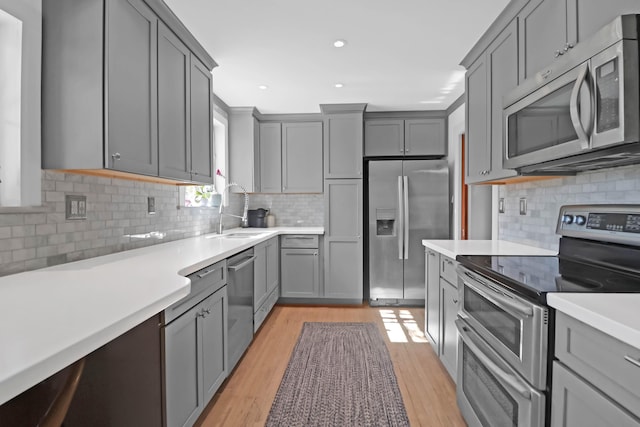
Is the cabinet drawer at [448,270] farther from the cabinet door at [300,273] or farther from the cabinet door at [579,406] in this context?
the cabinet door at [300,273]

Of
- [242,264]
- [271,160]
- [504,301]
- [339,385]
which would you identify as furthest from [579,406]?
[271,160]

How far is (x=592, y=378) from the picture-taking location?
2.96 feet

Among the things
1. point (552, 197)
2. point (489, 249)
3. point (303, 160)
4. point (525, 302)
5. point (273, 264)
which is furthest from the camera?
point (303, 160)

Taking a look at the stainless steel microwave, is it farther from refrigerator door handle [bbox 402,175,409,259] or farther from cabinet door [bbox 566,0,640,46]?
refrigerator door handle [bbox 402,175,409,259]

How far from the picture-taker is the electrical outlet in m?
2.41

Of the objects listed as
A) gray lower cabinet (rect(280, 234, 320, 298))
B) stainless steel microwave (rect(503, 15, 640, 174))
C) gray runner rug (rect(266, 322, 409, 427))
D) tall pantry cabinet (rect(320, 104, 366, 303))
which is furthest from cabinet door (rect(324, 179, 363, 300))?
stainless steel microwave (rect(503, 15, 640, 174))

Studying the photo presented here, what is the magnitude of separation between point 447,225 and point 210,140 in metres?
2.73

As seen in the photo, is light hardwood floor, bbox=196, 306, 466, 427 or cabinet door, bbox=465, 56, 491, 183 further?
cabinet door, bbox=465, 56, 491, 183

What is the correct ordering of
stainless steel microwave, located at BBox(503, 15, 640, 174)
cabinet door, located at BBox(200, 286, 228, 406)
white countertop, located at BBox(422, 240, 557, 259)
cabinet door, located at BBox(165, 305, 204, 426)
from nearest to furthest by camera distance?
stainless steel microwave, located at BBox(503, 15, 640, 174), cabinet door, located at BBox(165, 305, 204, 426), cabinet door, located at BBox(200, 286, 228, 406), white countertop, located at BBox(422, 240, 557, 259)

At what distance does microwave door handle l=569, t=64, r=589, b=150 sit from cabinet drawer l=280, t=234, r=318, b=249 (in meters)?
3.00

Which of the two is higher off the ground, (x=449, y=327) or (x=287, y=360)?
(x=449, y=327)

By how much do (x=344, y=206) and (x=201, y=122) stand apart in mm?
1999

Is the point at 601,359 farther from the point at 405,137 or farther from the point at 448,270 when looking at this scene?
the point at 405,137

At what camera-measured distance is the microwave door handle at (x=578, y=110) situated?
1.22 m
